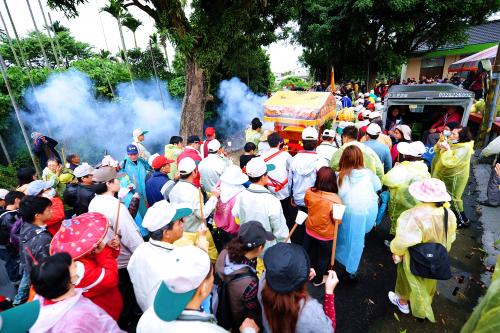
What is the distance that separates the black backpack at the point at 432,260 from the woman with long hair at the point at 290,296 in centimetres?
165

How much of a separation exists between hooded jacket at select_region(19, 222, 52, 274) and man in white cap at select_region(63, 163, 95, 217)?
1042 mm

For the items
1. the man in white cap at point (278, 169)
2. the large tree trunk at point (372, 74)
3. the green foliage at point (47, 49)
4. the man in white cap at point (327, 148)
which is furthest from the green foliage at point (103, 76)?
the large tree trunk at point (372, 74)

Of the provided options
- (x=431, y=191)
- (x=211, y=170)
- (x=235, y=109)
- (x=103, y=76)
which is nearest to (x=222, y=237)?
(x=211, y=170)

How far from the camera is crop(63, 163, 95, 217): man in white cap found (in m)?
3.67

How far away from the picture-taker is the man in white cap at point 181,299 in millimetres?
1329

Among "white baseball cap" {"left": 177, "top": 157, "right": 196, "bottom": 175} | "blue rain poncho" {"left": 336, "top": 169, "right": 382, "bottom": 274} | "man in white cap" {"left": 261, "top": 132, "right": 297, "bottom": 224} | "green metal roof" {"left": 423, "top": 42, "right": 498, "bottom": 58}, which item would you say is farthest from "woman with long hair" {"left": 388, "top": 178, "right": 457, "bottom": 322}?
"green metal roof" {"left": 423, "top": 42, "right": 498, "bottom": 58}

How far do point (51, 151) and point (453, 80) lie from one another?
23126 mm

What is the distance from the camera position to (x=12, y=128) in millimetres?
7098

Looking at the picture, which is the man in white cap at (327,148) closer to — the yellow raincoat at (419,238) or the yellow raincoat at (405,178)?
the yellow raincoat at (405,178)

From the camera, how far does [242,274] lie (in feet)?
6.46

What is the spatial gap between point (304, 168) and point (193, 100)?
6.09 m

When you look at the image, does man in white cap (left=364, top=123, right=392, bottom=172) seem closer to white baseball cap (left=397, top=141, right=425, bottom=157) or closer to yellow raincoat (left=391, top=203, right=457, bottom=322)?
white baseball cap (left=397, top=141, right=425, bottom=157)

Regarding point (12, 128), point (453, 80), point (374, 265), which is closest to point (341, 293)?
point (374, 265)

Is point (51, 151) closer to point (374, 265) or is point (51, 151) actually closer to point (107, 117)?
point (107, 117)
